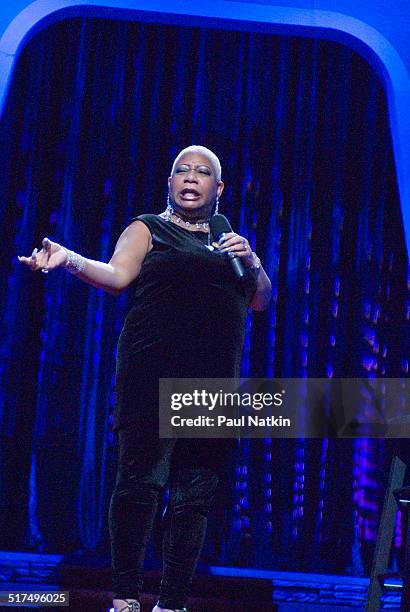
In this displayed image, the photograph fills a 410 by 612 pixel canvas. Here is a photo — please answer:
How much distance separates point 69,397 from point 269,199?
3.79 feet

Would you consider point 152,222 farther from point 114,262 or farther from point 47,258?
point 47,258

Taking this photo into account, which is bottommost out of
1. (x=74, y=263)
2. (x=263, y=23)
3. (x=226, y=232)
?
(x=74, y=263)

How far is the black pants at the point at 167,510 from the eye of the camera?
1.53m

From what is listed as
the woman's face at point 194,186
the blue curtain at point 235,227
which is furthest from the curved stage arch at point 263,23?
the woman's face at point 194,186

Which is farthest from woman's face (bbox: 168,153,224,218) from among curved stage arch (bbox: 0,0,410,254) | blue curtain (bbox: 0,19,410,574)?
curved stage arch (bbox: 0,0,410,254)

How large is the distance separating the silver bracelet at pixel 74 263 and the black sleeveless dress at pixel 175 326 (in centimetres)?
17

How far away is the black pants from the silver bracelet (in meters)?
0.36

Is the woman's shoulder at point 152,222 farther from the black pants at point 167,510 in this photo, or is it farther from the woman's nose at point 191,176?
the black pants at point 167,510

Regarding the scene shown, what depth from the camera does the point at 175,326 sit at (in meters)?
1.63

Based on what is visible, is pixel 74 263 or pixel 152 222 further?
pixel 152 222

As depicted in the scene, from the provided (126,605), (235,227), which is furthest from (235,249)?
(235,227)

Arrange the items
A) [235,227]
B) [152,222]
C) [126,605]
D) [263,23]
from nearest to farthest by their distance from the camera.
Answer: [126,605] < [152,222] < [235,227] < [263,23]

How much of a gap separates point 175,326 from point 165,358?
0.25ft

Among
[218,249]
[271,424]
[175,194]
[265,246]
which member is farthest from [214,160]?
[271,424]
